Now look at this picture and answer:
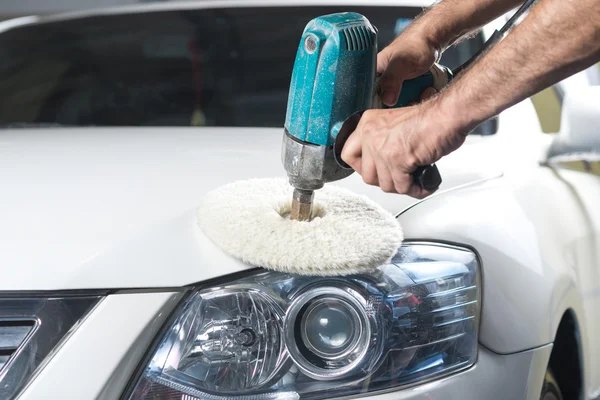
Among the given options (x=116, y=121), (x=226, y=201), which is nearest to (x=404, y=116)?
(x=226, y=201)

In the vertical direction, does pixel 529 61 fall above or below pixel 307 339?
above

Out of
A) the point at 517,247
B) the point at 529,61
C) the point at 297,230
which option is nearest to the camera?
the point at 529,61

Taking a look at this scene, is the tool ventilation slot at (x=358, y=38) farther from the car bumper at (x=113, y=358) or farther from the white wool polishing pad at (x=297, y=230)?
the car bumper at (x=113, y=358)

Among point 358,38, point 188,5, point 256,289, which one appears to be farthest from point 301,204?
point 188,5

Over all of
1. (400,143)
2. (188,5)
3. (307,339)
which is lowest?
(307,339)

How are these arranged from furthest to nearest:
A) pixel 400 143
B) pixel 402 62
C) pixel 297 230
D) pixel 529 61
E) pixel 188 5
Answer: pixel 188 5, pixel 402 62, pixel 297 230, pixel 400 143, pixel 529 61

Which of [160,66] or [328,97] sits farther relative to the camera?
[160,66]

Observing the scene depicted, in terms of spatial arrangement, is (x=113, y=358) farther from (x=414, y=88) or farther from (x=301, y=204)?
(x=414, y=88)

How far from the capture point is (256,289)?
117 cm

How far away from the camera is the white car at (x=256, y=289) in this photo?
3.65 ft

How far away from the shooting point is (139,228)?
1.18 meters

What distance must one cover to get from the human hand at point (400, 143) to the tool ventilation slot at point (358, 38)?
108 mm

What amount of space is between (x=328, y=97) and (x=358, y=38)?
103 millimetres

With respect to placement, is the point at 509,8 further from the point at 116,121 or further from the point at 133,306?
the point at 116,121
